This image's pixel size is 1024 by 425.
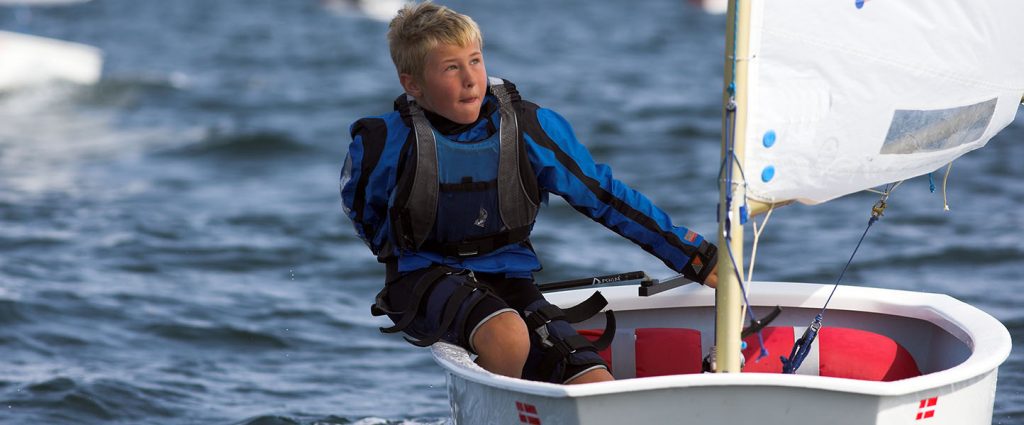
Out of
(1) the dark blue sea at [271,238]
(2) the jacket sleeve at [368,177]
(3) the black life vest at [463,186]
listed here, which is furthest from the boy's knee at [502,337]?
(1) the dark blue sea at [271,238]

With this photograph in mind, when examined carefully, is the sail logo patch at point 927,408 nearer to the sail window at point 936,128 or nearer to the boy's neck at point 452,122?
the sail window at point 936,128

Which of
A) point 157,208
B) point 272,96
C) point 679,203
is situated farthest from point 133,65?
point 679,203

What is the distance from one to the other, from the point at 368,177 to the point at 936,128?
1238 mm

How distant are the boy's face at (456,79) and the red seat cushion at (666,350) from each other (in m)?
0.82

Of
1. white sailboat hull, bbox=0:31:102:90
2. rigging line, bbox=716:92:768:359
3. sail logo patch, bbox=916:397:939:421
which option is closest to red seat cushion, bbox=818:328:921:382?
sail logo patch, bbox=916:397:939:421

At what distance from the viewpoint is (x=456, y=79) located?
2957 mm

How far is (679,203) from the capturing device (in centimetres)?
918

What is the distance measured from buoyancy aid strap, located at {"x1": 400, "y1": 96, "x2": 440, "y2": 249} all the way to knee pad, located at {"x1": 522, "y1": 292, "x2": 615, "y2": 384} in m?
0.33

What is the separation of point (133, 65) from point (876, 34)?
54.4 ft

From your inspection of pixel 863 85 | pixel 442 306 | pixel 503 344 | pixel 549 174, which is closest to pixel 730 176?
pixel 863 85

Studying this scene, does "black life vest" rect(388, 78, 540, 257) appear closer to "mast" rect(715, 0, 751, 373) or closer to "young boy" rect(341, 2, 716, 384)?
"young boy" rect(341, 2, 716, 384)

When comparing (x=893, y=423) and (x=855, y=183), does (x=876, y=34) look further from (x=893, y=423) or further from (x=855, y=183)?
(x=893, y=423)

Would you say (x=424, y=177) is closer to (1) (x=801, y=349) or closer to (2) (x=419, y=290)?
(2) (x=419, y=290)

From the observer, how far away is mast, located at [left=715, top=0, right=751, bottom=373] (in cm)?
259
